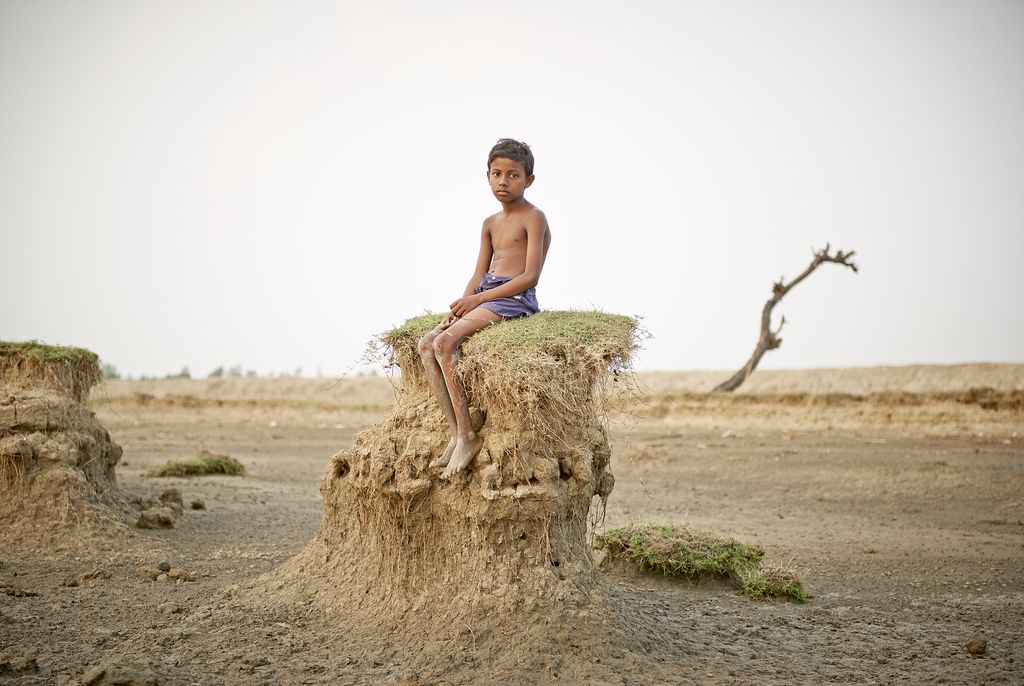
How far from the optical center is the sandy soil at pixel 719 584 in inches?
212

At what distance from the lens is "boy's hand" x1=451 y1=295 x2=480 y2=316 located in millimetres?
5797

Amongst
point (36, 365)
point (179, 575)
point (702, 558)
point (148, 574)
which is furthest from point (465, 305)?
point (36, 365)

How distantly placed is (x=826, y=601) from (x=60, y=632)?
633cm

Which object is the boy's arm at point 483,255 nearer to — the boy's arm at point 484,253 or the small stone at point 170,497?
the boy's arm at point 484,253

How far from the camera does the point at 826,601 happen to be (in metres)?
7.52

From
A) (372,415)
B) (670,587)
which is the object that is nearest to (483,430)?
(670,587)

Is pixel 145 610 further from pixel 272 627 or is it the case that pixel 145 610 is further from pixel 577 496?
pixel 577 496

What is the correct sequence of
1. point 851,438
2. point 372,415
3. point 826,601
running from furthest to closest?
point 372,415 → point 851,438 → point 826,601

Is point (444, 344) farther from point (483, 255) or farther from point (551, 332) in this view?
point (483, 255)

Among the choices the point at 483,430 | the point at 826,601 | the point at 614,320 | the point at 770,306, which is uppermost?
the point at 770,306

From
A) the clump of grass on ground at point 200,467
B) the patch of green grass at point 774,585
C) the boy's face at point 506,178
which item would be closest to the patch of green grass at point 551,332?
the boy's face at point 506,178

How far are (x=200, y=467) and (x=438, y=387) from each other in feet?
35.1

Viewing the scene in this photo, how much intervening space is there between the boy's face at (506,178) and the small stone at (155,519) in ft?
20.2

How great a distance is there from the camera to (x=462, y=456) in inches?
217
